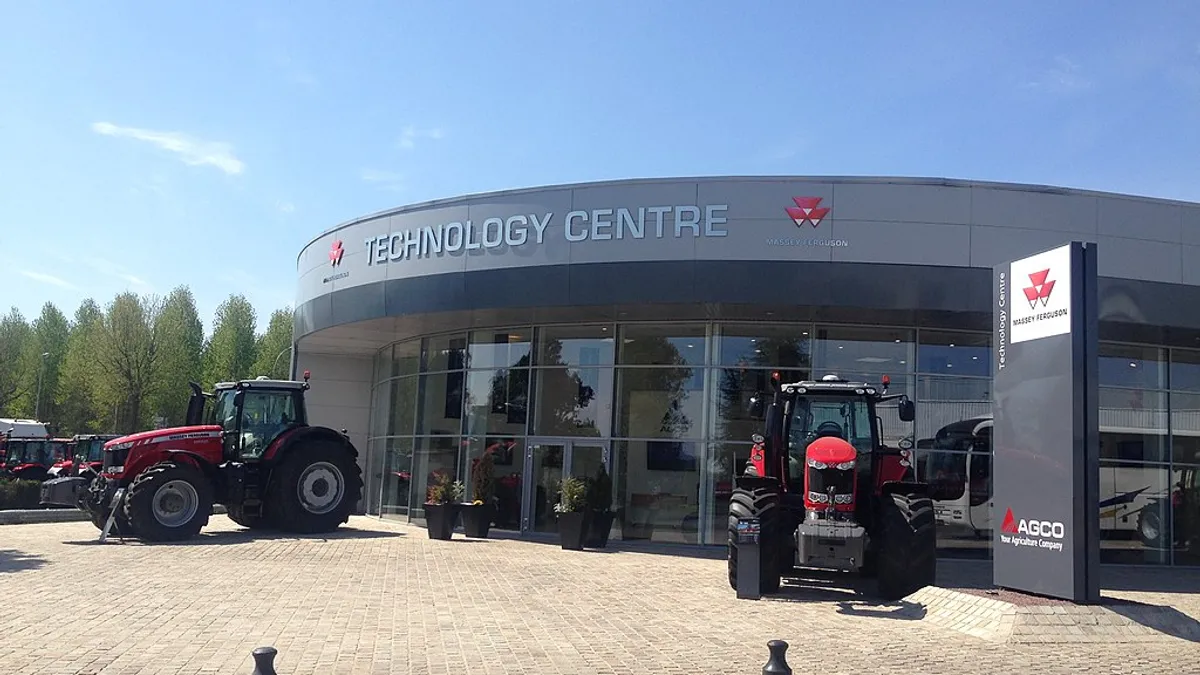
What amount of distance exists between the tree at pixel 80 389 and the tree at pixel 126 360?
23.4 inches

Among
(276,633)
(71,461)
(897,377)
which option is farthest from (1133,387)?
(71,461)

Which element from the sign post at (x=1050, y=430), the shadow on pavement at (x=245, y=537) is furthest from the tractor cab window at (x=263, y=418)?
the sign post at (x=1050, y=430)

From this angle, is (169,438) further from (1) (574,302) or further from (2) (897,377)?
(2) (897,377)

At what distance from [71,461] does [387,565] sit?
60.7 feet

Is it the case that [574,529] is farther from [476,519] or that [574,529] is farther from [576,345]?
[576,345]

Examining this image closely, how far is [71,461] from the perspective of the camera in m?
28.6

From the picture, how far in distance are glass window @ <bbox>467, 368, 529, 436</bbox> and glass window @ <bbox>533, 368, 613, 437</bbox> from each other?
365 mm

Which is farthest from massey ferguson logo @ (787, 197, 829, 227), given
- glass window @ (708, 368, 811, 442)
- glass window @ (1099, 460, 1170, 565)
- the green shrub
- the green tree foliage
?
the green tree foliage

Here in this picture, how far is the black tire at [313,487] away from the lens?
736 inches

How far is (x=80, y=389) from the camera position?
4844 centimetres

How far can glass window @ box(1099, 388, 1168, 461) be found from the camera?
1894 centimetres

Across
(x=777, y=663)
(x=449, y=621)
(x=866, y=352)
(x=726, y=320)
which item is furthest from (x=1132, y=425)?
(x=777, y=663)

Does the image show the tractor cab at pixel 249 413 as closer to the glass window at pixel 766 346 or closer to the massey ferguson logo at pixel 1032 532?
the glass window at pixel 766 346

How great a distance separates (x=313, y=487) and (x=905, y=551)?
11.4 meters
